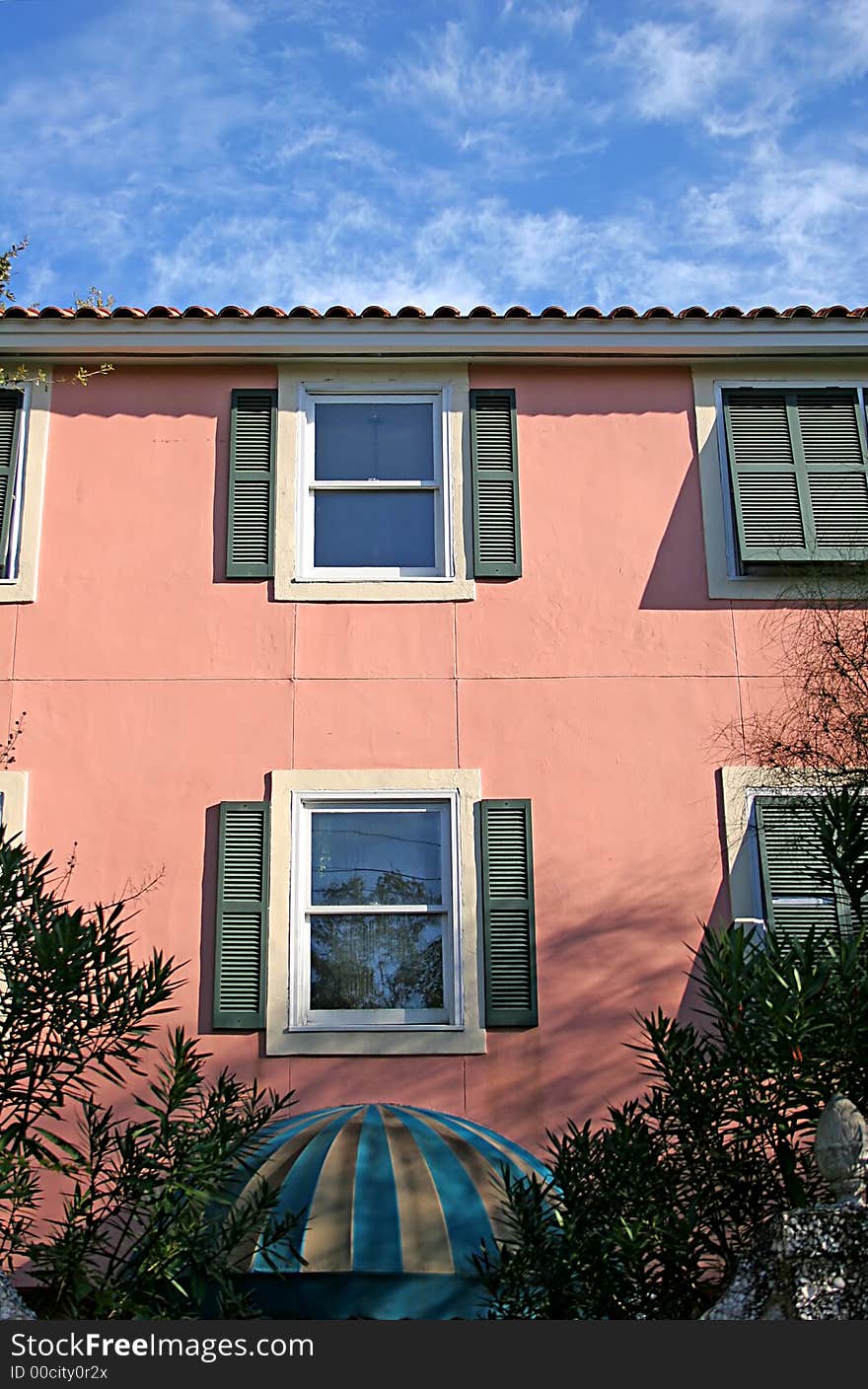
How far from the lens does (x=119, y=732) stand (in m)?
10.3

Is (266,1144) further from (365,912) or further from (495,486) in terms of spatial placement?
(495,486)

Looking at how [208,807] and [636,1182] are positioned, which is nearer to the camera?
[636,1182]

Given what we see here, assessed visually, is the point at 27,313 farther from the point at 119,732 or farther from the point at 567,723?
the point at 567,723

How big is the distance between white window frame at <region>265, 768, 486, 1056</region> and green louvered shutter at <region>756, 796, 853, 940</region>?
1.88 m

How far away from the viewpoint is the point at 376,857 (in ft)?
33.0

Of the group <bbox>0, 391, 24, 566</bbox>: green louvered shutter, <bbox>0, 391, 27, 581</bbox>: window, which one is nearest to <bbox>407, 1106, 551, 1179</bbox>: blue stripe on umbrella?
<bbox>0, 391, 27, 581</bbox>: window

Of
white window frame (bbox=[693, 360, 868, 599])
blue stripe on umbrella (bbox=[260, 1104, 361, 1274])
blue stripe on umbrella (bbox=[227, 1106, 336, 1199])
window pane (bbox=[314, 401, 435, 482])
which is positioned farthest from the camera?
window pane (bbox=[314, 401, 435, 482])

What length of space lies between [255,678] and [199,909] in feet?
5.28

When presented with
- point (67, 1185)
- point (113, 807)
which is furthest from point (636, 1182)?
point (113, 807)

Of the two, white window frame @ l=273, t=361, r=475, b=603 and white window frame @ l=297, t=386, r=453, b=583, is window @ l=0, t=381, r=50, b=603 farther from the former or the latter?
white window frame @ l=297, t=386, r=453, b=583

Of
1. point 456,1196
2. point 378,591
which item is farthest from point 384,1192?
point 378,591

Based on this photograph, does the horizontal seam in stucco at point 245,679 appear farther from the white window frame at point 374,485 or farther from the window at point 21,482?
the white window frame at point 374,485

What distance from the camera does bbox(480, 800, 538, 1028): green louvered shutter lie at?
31.5 ft

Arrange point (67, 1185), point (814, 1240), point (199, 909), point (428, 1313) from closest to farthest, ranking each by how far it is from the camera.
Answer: point (814, 1240) < point (428, 1313) < point (67, 1185) < point (199, 909)
